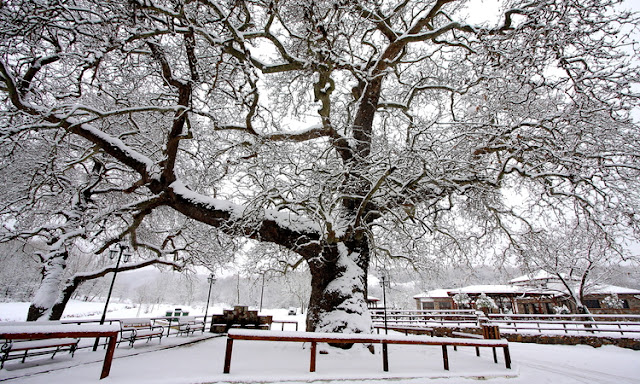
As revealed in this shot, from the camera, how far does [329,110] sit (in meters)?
6.98

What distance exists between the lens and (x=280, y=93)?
9031mm

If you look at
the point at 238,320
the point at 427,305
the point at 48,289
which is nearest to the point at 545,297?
the point at 427,305

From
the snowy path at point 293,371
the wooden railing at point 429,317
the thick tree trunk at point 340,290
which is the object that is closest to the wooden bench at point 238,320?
the snowy path at point 293,371

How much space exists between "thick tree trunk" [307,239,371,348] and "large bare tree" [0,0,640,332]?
3cm

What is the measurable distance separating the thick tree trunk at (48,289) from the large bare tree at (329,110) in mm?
4599

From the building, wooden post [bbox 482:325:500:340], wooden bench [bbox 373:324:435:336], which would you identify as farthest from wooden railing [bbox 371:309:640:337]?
wooden post [bbox 482:325:500:340]

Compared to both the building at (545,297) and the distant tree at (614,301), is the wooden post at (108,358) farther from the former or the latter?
the distant tree at (614,301)

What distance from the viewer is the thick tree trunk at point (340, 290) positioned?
6223mm

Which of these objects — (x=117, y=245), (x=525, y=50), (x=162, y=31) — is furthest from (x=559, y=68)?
(x=117, y=245)

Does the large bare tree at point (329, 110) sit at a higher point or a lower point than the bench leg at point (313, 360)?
higher

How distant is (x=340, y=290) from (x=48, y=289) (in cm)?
1017

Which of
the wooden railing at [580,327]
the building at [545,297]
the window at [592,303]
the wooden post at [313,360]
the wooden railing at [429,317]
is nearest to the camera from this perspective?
the wooden post at [313,360]

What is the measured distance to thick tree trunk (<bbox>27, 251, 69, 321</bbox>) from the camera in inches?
354

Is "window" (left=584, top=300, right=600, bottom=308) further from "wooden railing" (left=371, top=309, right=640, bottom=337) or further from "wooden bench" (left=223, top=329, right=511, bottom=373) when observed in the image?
"wooden bench" (left=223, top=329, right=511, bottom=373)
